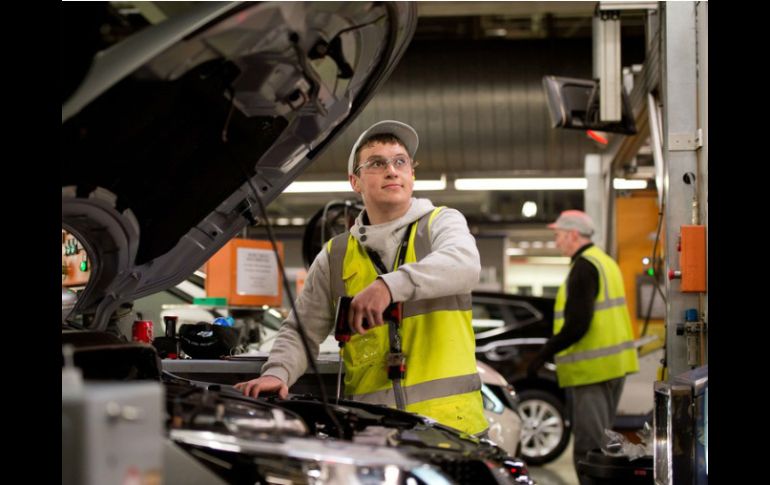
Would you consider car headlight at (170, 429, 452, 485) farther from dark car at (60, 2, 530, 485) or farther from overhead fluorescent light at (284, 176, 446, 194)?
overhead fluorescent light at (284, 176, 446, 194)

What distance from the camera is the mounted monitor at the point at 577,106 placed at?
22.7ft

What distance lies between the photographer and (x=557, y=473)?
7570 mm

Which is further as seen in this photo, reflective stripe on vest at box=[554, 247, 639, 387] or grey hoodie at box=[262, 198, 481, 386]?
reflective stripe on vest at box=[554, 247, 639, 387]

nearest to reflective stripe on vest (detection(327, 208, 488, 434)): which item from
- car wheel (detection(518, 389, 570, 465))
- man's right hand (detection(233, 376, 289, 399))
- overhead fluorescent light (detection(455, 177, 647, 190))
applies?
man's right hand (detection(233, 376, 289, 399))

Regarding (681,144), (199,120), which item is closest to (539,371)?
(681,144)

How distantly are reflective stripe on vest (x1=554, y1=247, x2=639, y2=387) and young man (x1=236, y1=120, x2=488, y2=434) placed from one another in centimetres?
292

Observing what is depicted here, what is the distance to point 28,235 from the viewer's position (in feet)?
5.99

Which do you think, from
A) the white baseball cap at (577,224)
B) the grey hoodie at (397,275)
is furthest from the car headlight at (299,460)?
the white baseball cap at (577,224)

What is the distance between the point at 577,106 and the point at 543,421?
302 centimetres

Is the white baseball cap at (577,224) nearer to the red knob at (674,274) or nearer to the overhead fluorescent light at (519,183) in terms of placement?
the red knob at (674,274)

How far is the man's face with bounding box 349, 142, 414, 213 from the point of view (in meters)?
3.04
